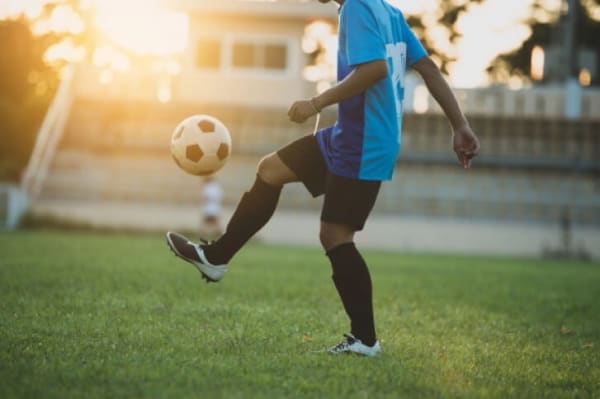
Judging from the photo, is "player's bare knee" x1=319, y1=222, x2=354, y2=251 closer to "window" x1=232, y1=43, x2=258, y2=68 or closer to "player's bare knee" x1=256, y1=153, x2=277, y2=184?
"player's bare knee" x1=256, y1=153, x2=277, y2=184

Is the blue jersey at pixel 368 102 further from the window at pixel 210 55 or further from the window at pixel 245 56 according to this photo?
the window at pixel 210 55

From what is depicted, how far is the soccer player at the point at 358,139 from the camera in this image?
4.07 meters

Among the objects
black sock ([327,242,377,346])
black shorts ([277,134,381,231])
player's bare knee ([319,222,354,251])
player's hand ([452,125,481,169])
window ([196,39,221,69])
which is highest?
window ([196,39,221,69])

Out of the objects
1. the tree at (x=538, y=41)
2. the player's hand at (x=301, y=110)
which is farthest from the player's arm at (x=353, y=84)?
the tree at (x=538, y=41)

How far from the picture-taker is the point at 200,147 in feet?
17.5

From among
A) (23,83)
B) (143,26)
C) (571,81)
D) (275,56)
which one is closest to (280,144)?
(275,56)

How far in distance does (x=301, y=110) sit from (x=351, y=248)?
786 mm

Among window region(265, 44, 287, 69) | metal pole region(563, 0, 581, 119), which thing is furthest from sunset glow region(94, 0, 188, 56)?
A: metal pole region(563, 0, 581, 119)

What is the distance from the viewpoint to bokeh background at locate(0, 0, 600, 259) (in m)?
20.2

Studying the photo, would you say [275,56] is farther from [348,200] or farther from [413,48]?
[348,200]

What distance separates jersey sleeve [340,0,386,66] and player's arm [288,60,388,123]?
0.04m

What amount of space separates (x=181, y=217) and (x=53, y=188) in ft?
13.0

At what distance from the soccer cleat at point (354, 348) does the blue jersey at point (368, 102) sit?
0.89 meters

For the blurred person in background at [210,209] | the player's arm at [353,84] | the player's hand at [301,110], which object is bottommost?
the blurred person in background at [210,209]
